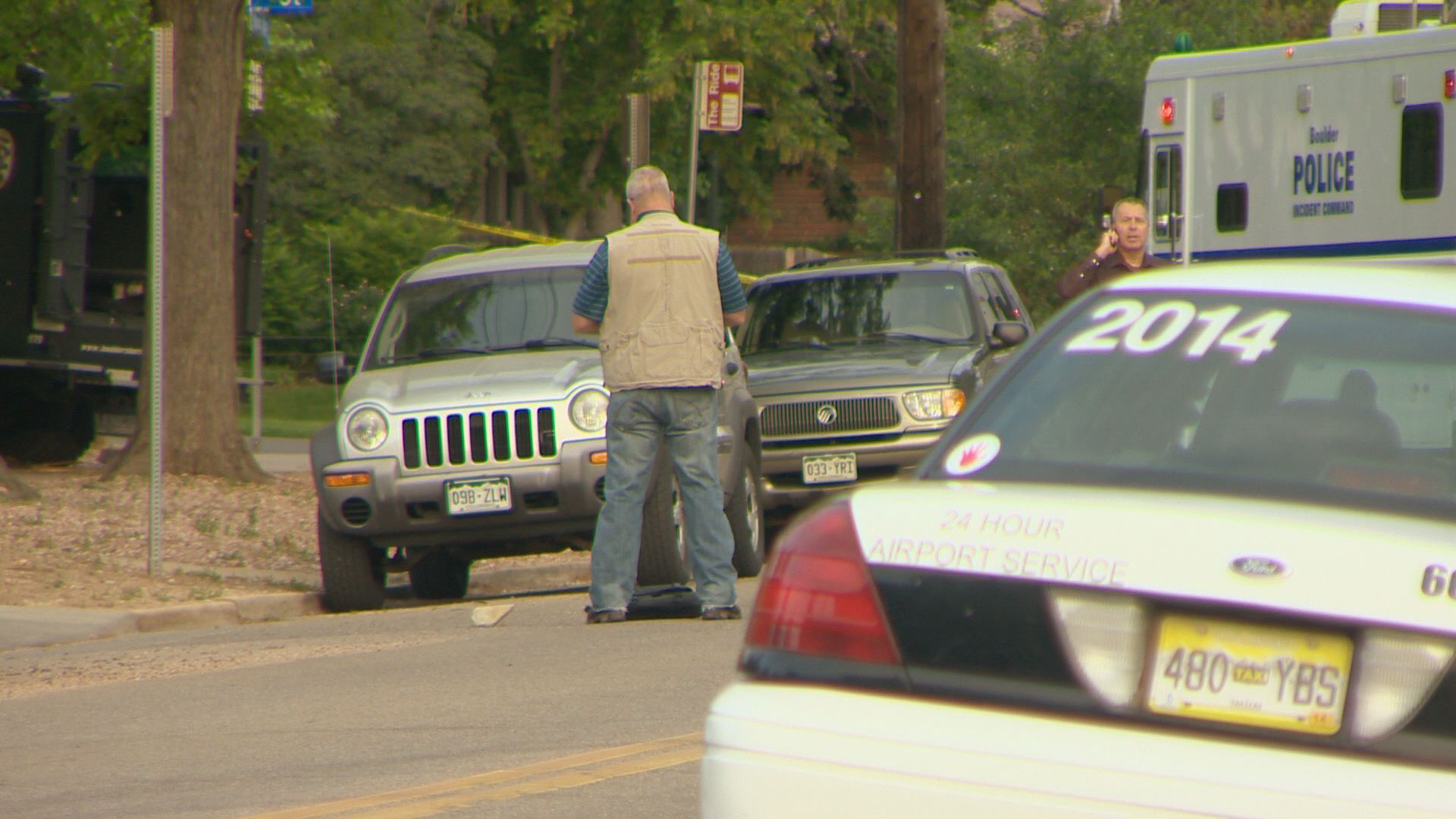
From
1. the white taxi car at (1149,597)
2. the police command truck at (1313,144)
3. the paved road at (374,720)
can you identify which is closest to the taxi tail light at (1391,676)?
the white taxi car at (1149,597)

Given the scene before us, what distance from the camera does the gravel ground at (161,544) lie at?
447 inches

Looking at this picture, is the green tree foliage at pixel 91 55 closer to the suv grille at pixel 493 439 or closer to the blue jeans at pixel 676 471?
the suv grille at pixel 493 439

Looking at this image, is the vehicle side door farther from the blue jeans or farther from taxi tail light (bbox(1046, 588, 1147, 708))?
taxi tail light (bbox(1046, 588, 1147, 708))

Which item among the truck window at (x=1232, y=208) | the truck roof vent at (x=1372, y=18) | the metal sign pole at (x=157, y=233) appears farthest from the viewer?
the truck window at (x=1232, y=208)

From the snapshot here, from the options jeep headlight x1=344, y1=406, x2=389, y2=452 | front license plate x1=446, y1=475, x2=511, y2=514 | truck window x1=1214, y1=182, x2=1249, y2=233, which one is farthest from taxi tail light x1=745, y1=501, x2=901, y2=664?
truck window x1=1214, y1=182, x2=1249, y2=233

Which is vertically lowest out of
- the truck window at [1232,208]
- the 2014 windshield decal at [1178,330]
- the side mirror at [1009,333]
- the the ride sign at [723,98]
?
the side mirror at [1009,333]

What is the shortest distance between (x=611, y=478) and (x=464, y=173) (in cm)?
2677

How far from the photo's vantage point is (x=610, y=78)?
34.8 m

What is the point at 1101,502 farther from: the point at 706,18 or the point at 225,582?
the point at 706,18

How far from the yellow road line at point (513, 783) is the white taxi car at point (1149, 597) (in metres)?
2.33

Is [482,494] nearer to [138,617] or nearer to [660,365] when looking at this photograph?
[138,617]

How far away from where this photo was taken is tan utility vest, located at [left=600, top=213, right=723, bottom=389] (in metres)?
8.95

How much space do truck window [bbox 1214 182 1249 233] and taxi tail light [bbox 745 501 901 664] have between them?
1471cm

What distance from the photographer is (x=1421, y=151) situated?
52.9 ft
